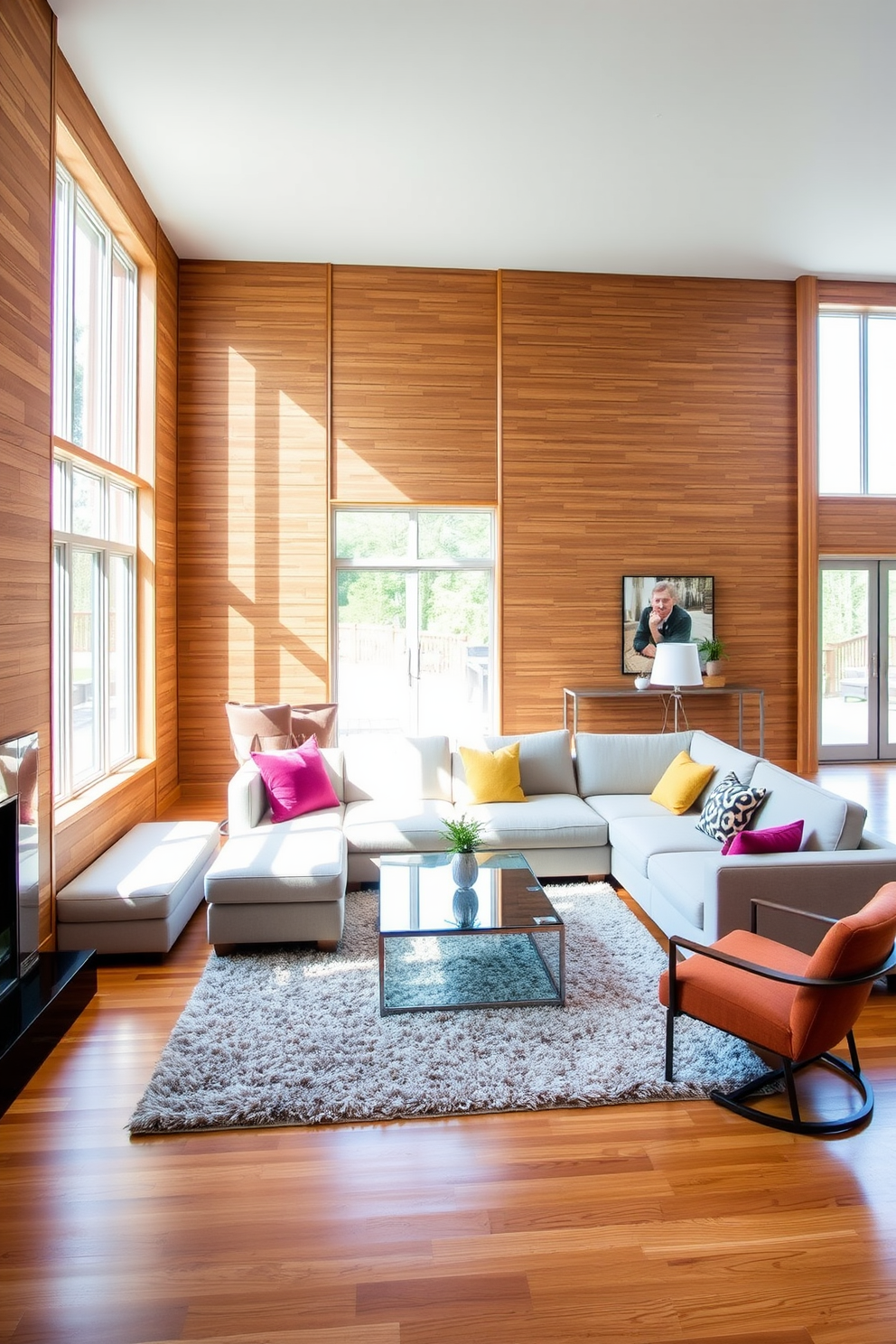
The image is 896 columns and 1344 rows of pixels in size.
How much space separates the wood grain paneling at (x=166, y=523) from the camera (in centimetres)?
643

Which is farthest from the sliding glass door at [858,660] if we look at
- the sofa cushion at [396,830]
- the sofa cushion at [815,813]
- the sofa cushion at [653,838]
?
the sofa cushion at [396,830]

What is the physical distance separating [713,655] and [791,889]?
4539mm

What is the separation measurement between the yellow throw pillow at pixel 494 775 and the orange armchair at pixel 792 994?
237 cm

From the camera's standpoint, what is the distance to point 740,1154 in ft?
8.12

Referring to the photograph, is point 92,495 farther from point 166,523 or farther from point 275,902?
point 275,902

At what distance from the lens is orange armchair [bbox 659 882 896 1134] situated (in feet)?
7.98

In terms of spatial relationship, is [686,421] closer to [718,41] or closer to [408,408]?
[408,408]

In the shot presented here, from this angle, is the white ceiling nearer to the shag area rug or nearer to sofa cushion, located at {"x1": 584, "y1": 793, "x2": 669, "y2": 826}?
sofa cushion, located at {"x1": 584, "y1": 793, "x2": 669, "y2": 826}

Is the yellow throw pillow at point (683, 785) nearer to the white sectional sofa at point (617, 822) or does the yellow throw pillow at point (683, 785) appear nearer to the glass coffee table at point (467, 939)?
the white sectional sofa at point (617, 822)

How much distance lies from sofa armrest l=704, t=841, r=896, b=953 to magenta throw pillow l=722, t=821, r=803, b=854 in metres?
0.18

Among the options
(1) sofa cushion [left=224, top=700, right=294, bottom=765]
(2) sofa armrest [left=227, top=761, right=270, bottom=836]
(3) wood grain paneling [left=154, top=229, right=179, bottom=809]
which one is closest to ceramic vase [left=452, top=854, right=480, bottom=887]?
(2) sofa armrest [left=227, top=761, right=270, bottom=836]

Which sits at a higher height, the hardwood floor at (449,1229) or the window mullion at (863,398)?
the window mullion at (863,398)

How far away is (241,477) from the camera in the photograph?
7156 millimetres

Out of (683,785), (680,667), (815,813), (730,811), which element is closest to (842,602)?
(680,667)
